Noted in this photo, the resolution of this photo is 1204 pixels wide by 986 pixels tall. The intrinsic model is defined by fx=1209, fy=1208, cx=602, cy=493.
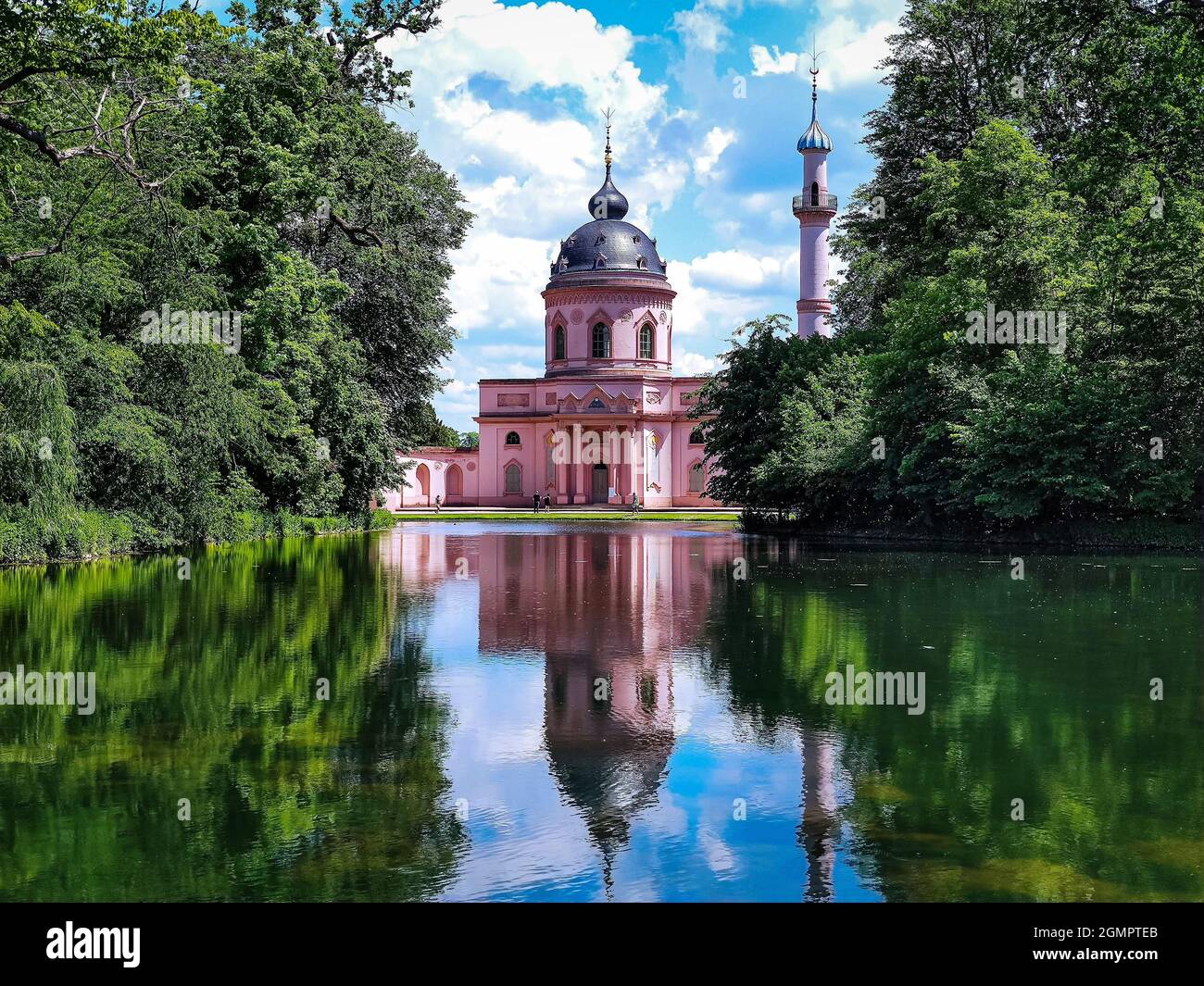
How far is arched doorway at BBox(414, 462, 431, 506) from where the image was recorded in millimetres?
83750

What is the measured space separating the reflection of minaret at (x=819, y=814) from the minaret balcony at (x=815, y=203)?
6402cm

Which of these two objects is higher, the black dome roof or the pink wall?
the black dome roof

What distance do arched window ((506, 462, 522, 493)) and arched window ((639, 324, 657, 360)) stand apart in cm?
1171

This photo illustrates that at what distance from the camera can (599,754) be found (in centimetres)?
788

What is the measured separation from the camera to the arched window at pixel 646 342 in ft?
273

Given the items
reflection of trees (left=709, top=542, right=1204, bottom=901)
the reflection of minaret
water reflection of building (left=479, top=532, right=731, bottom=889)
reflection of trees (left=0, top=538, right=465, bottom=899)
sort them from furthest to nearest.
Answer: water reflection of building (left=479, top=532, right=731, bottom=889) < reflection of trees (left=709, top=542, right=1204, bottom=901) < reflection of trees (left=0, top=538, right=465, bottom=899) < the reflection of minaret

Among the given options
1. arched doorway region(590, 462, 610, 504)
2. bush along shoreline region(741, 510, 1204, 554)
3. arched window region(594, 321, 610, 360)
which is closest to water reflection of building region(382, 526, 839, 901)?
bush along shoreline region(741, 510, 1204, 554)

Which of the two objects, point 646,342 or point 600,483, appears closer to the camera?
point 600,483

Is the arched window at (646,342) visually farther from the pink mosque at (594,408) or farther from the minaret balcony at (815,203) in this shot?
the minaret balcony at (815,203)

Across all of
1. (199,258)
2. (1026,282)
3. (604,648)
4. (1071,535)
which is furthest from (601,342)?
(604,648)

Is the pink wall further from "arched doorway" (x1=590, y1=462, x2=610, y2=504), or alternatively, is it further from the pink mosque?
"arched doorway" (x1=590, y1=462, x2=610, y2=504)

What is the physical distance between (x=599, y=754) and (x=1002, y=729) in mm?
2912

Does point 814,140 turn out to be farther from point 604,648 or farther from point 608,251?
point 604,648
